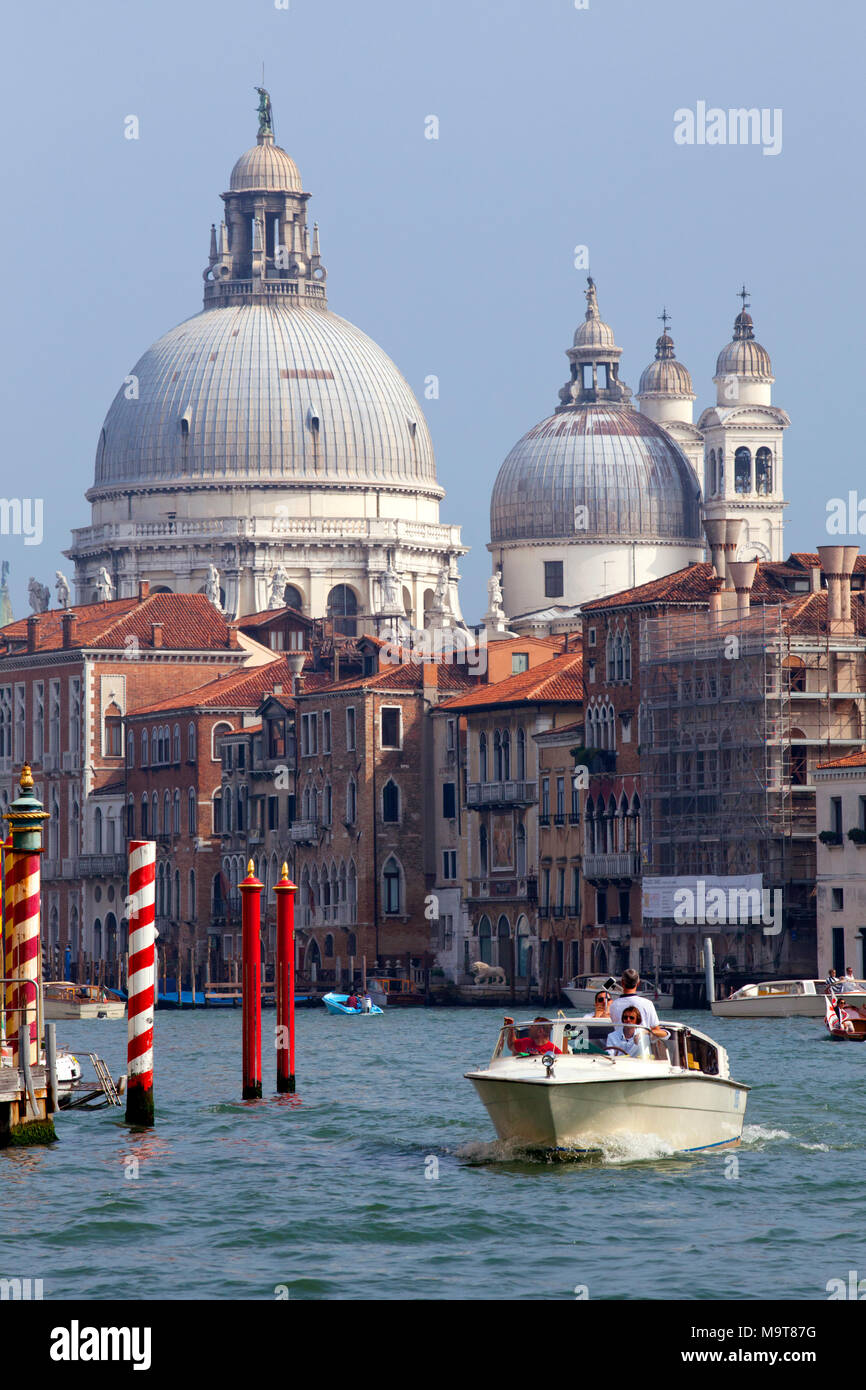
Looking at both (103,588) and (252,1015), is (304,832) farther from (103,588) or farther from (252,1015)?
(252,1015)

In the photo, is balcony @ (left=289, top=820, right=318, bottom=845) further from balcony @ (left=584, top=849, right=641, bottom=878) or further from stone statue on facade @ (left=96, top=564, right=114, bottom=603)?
stone statue on facade @ (left=96, top=564, right=114, bottom=603)

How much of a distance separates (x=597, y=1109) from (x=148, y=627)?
220 feet

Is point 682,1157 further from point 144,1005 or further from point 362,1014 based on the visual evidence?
point 362,1014

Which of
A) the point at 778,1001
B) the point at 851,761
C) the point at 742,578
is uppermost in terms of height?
the point at 742,578

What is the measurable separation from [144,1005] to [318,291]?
291 ft

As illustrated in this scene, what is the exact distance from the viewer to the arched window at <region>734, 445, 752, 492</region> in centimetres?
10600

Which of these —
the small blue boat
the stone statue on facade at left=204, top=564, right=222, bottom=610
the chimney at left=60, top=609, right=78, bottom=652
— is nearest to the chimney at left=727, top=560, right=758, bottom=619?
the small blue boat

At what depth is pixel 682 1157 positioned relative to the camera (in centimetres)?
2716

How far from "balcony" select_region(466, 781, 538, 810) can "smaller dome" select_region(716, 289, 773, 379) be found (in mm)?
33412

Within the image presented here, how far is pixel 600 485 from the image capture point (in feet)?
349

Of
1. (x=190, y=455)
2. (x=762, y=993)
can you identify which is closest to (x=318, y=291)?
(x=190, y=455)

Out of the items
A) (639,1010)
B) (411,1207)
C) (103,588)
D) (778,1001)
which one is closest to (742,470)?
(103,588)

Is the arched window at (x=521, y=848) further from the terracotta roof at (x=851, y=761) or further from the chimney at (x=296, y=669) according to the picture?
the terracotta roof at (x=851, y=761)

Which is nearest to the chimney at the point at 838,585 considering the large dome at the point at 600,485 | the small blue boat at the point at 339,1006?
the small blue boat at the point at 339,1006
